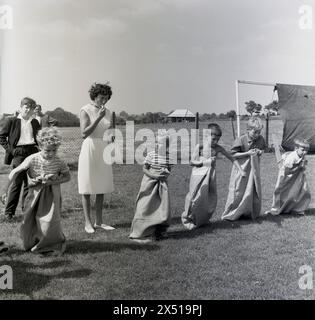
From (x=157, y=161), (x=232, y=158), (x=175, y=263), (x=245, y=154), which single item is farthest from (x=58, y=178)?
(x=245, y=154)

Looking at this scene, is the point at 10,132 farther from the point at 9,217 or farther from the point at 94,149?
the point at 94,149

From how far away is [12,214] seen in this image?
21.1 feet

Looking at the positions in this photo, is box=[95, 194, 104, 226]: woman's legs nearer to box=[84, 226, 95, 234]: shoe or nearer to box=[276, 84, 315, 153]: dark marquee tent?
box=[84, 226, 95, 234]: shoe

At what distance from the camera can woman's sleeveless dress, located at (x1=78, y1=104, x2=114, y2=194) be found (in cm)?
561

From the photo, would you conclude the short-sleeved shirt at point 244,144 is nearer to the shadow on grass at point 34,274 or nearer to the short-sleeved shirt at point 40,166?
the short-sleeved shirt at point 40,166

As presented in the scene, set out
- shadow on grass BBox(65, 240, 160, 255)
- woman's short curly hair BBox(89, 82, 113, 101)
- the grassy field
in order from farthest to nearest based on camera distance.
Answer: woman's short curly hair BBox(89, 82, 113, 101)
shadow on grass BBox(65, 240, 160, 255)
the grassy field

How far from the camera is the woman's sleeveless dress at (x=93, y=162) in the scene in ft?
18.4

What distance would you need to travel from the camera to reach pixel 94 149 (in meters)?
5.63

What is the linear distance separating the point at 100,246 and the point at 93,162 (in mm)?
1135

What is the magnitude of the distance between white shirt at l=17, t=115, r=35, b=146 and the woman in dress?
1.26 meters

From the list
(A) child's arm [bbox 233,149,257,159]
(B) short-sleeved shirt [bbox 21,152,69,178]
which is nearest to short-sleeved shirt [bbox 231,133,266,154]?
(A) child's arm [bbox 233,149,257,159]

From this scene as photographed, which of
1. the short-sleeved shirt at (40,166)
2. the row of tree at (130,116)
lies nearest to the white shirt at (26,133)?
the row of tree at (130,116)

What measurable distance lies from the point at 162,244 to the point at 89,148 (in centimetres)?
159
